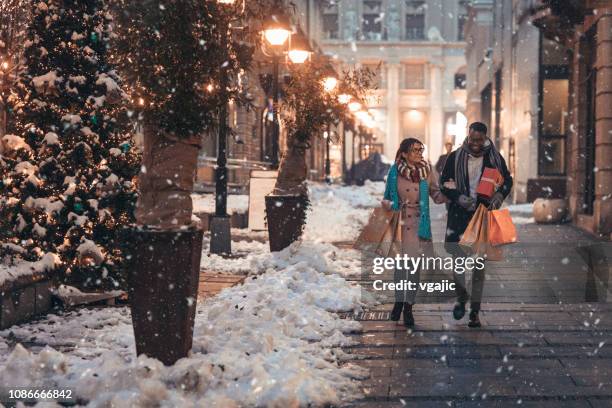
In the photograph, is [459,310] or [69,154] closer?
[459,310]

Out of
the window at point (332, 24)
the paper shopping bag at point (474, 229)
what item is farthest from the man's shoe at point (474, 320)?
the window at point (332, 24)

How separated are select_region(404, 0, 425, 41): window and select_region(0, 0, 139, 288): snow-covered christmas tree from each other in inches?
2995

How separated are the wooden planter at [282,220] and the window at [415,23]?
7225cm

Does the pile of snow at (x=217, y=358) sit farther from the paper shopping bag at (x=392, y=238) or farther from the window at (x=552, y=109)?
the window at (x=552, y=109)

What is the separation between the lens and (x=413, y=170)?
8.48 m

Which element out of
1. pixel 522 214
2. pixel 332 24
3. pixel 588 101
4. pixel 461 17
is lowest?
pixel 522 214

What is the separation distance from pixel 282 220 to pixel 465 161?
5.17 metres

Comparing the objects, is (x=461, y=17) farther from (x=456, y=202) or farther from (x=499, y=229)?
(x=499, y=229)

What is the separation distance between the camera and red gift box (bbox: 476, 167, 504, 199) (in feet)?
27.7

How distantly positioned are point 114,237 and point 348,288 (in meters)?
2.81

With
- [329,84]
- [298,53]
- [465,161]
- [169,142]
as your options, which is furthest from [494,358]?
[298,53]

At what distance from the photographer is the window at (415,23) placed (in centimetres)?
8300

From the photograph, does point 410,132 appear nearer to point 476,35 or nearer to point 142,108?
point 476,35

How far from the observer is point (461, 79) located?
3403 inches
